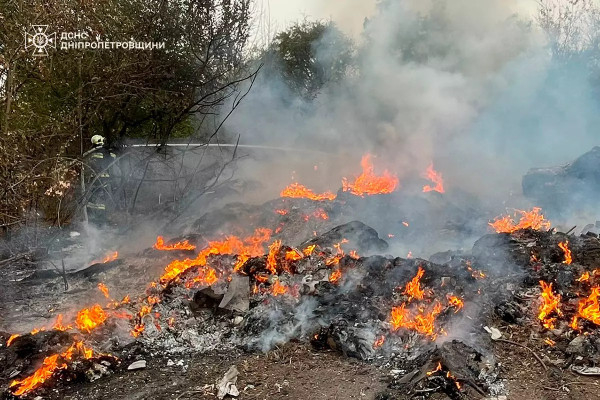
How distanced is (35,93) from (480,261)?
9199 mm

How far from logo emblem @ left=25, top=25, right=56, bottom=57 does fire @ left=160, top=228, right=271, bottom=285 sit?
3927 millimetres

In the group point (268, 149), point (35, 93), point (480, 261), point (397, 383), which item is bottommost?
point (397, 383)

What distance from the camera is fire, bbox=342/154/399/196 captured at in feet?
34.0

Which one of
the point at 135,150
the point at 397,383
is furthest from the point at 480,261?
the point at 135,150

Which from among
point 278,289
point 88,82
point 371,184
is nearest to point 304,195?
point 371,184

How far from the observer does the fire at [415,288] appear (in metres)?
5.47

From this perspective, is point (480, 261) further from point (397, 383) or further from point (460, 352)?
point (397, 383)

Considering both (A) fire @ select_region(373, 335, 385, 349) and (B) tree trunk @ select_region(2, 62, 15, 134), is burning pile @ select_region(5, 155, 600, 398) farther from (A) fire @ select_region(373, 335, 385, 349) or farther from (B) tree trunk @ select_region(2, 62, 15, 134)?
(B) tree trunk @ select_region(2, 62, 15, 134)

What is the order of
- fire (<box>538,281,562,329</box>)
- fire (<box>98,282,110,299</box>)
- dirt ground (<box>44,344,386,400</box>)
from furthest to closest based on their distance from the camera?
fire (<box>98,282,110,299</box>) → fire (<box>538,281,562,329</box>) → dirt ground (<box>44,344,386,400</box>)

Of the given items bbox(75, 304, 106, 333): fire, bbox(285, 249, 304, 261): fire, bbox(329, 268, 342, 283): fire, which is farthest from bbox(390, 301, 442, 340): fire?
bbox(75, 304, 106, 333): fire

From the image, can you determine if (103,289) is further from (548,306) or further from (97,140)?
(548,306)

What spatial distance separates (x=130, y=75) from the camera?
7.89 meters

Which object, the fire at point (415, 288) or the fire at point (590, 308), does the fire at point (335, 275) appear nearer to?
the fire at point (415, 288)

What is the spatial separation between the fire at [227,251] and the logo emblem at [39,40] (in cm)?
393
